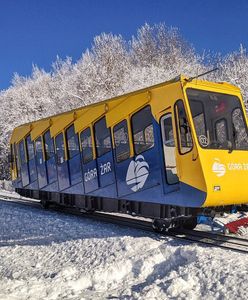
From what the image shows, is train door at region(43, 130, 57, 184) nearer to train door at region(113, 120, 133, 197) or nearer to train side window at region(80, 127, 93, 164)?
train side window at region(80, 127, 93, 164)

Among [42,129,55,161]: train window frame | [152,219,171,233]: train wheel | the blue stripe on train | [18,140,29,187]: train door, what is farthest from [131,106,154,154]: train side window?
[18,140,29,187]: train door

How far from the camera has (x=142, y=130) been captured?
9867mm

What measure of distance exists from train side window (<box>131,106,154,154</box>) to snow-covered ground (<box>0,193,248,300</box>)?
6.43ft

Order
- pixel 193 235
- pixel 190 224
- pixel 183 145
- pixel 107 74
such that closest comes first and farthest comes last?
pixel 183 145
pixel 193 235
pixel 190 224
pixel 107 74

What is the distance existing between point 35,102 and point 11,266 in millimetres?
36870

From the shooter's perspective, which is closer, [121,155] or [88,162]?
[121,155]

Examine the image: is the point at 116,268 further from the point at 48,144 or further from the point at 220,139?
the point at 48,144

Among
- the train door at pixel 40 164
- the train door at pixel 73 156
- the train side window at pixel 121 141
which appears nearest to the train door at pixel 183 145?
the train side window at pixel 121 141

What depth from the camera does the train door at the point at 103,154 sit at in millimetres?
11164

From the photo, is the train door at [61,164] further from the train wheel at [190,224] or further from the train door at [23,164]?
the train wheel at [190,224]

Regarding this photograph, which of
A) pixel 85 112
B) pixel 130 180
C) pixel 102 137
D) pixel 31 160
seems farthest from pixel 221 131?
pixel 31 160

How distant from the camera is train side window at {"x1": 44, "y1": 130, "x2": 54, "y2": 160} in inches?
578

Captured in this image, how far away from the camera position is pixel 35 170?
637 inches

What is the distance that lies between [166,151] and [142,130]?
890 mm
